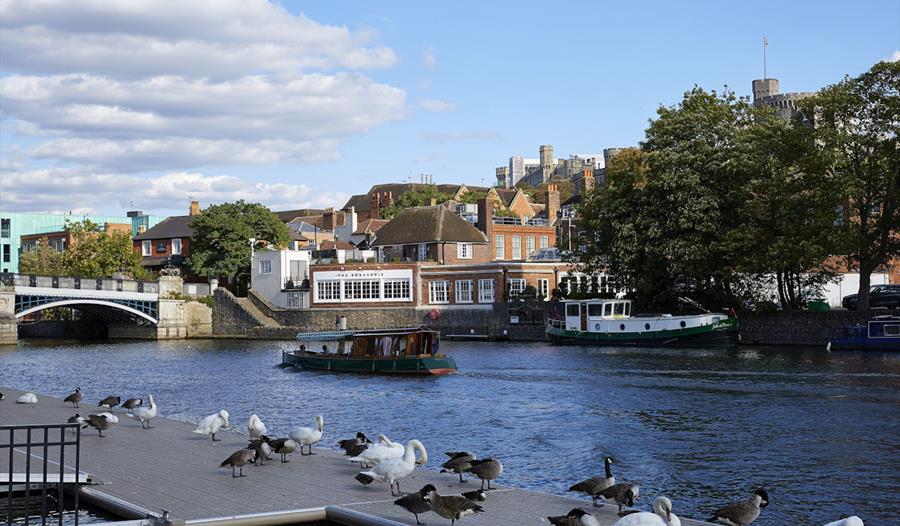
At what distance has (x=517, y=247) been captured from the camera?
337ft

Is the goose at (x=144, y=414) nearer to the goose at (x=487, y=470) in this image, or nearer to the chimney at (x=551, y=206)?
the goose at (x=487, y=470)

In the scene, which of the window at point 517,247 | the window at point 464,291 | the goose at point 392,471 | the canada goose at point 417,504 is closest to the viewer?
the canada goose at point 417,504

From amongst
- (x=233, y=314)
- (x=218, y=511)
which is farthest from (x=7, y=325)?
(x=218, y=511)

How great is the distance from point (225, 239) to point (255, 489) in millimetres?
86005

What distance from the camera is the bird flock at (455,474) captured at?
16219 mm

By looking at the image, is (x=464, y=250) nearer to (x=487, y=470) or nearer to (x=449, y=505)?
(x=487, y=470)

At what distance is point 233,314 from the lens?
9612 centimetres

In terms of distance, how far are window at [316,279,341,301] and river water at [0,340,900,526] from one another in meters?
26.4

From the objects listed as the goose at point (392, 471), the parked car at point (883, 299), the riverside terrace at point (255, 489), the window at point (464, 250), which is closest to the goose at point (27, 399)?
the riverside terrace at point (255, 489)

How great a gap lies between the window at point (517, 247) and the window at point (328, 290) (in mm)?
18126

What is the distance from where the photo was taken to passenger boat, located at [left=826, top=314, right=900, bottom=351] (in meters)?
61.7

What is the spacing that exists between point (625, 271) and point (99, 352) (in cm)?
3878

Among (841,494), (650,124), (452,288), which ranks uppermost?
(650,124)

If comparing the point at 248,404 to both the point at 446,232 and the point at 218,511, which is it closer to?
the point at 218,511
